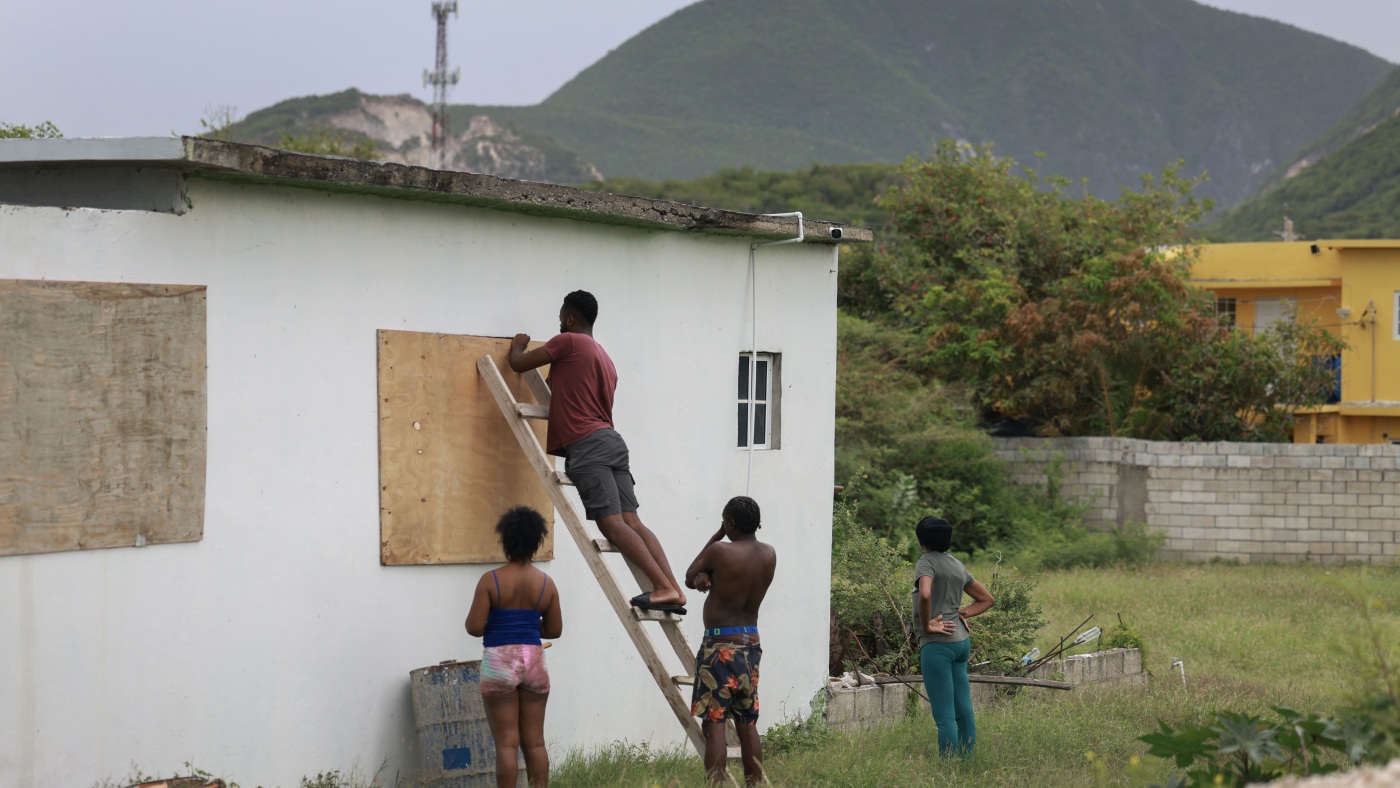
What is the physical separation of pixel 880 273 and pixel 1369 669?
2160 centimetres

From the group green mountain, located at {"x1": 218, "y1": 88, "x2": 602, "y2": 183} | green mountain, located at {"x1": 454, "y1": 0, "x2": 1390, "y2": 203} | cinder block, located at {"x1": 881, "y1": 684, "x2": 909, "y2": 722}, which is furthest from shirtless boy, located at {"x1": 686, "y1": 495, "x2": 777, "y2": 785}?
green mountain, located at {"x1": 454, "y1": 0, "x2": 1390, "y2": 203}

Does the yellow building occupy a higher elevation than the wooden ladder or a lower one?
higher

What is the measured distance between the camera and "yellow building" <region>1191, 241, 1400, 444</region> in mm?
29297

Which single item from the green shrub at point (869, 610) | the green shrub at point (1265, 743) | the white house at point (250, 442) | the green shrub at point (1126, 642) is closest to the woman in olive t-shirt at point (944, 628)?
the white house at point (250, 442)

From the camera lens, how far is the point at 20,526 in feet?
19.7

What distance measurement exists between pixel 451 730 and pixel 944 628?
2.85 metres

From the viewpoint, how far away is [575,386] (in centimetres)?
728

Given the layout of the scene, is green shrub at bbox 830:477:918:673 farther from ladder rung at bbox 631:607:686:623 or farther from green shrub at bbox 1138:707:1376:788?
green shrub at bbox 1138:707:1376:788

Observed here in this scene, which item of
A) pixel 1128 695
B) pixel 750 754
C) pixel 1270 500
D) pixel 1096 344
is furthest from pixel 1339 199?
pixel 750 754

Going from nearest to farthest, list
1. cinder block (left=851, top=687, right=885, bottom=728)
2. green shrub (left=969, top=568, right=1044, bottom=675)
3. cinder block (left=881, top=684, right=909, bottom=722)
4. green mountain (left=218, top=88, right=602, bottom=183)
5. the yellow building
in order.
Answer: cinder block (left=851, top=687, right=885, bottom=728) < cinder block (left=881, top=684, right=909, bottom=722) < green shrub (left=969, top=568, right=1044, bottom=675) < the yellow building < green mountain (left=218, top=88, right=602, bottom=183)

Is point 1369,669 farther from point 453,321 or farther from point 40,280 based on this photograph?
point 40,280

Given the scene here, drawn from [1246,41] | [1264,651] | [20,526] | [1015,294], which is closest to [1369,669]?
[20,526]

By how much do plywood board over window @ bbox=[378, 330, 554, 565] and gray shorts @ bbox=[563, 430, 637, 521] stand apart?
600mm

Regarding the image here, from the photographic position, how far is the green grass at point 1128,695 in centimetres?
789
